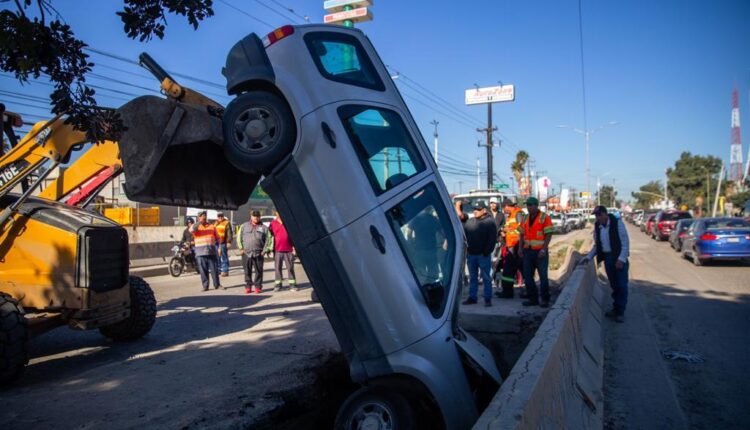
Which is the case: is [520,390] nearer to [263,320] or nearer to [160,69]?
[160,69]

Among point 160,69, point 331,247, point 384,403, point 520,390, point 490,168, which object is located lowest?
point 384,403

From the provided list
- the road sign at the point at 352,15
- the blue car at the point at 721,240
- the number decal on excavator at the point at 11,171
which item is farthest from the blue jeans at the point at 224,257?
the road sign at the point at 352,15

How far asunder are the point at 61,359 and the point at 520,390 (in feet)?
18.8

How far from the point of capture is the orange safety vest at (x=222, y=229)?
1348cm

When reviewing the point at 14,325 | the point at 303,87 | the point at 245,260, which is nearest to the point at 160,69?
the point at 303,87

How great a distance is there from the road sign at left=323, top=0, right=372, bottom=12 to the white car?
93.9 ft

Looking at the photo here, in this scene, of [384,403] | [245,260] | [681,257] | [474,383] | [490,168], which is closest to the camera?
[384,403]

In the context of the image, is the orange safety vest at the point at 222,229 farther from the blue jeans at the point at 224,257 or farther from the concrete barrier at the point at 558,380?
the concrete barrier at the point at 558,380

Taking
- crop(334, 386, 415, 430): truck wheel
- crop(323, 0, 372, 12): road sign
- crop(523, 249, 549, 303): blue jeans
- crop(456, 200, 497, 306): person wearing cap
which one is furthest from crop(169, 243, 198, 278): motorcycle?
crop(323, 0, 372, 12): road sign

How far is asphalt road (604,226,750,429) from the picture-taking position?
4.54 meters

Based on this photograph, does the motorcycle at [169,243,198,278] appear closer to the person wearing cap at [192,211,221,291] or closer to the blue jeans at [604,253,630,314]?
the person wearing cap at [192,211,221,291]

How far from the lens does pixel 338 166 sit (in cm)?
356

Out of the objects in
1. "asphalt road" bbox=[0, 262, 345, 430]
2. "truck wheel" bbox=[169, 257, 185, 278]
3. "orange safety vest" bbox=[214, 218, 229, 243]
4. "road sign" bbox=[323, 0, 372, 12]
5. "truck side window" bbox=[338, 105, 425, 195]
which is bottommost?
"asphalt road" bbox=[0, 262, 345, 430]

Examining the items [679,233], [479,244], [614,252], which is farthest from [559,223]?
[479,244]
